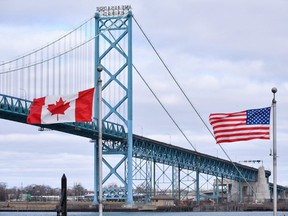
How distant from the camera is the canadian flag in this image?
34500 mm

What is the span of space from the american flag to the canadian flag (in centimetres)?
532

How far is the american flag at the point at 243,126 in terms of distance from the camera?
121ft

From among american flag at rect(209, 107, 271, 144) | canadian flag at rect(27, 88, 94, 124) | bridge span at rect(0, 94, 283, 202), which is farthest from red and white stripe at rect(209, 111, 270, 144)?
bridge span at rect(0, 94, 283, 202)

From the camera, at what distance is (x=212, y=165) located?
154 meters

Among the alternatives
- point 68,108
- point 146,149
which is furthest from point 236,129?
point 146,149

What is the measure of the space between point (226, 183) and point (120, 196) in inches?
3351

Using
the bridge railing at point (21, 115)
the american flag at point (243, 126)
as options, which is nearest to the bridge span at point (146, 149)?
the bridge railing at point (21, 115)

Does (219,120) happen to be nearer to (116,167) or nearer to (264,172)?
(116,167)

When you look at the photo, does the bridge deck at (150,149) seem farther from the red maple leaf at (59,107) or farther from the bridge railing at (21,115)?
the red maple leaf at (59,107)

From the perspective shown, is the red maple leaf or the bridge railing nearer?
the red maple leaf

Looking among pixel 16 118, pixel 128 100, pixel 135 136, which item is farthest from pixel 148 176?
pixel 16 118

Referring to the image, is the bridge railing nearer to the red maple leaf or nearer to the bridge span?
the bridge span

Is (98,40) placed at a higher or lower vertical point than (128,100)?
higher

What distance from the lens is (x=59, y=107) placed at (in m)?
34.8
